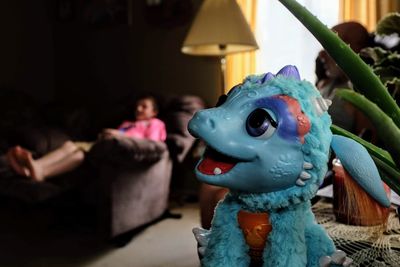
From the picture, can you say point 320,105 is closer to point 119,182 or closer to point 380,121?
point 380,121

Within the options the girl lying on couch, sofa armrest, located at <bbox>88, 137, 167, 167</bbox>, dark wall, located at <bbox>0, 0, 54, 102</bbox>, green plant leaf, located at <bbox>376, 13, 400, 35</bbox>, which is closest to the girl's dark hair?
the girl lying on couch

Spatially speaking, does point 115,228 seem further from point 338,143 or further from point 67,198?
point 338,143

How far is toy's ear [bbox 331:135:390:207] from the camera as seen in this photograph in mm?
527

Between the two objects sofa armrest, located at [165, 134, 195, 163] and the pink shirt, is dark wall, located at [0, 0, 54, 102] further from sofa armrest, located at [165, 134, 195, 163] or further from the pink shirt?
sofa armrest, located at [165, 134, 195, 163]

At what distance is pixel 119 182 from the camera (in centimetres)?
235

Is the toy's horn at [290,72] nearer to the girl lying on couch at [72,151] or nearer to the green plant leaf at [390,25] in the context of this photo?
the green plant leaf at [390,25]

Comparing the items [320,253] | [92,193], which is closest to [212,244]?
[320,253]

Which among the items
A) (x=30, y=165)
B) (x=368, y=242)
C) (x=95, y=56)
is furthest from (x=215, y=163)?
(x=95, y=56)

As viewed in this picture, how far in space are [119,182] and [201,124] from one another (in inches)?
73.6

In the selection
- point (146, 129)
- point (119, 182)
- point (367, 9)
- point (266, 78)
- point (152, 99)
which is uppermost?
point (367, 9)

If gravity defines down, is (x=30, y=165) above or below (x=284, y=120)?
below

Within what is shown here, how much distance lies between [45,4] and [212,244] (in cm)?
448

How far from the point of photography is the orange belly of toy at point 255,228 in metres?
0.60

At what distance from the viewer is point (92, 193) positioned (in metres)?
2.51
